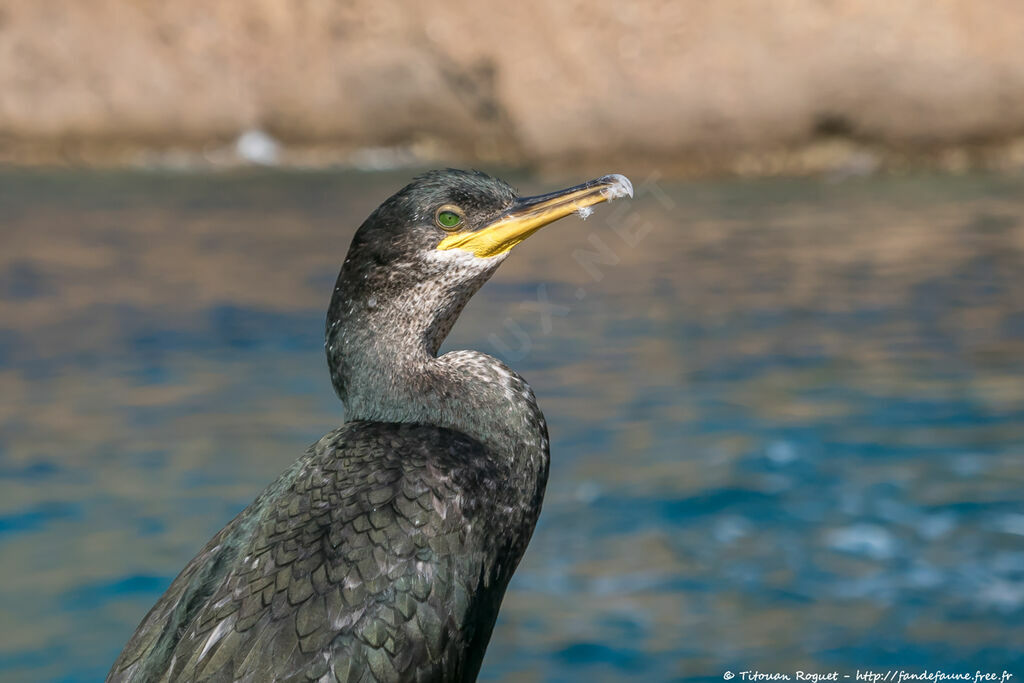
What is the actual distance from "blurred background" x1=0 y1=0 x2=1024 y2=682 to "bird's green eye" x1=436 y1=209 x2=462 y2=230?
7.63 feet

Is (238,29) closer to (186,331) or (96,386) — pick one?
(186,331)

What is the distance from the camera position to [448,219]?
2.90m

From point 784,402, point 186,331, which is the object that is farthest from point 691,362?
point 186,331

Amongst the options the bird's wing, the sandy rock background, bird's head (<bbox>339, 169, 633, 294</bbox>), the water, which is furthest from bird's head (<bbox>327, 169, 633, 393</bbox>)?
the sandy rock background

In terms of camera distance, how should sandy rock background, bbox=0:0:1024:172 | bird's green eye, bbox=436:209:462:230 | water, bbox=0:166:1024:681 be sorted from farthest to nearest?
sandy rock background, bbox=0:0:1024:172 → water, bbox=0:166:1024:681 → bird's green eye, bbox=436:209:462:230

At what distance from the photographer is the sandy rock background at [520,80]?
11.6m

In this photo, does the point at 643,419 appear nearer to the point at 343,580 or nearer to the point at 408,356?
the point at 408,356

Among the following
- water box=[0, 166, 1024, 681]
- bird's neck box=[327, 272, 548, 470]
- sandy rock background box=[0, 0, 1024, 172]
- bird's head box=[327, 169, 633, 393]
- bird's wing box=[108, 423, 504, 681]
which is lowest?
bird's wing box=[108, 423, 504, 681]

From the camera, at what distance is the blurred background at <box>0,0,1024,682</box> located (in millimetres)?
5301

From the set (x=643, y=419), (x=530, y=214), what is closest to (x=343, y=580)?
(x=530, y=214)

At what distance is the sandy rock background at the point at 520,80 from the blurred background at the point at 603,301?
3cm

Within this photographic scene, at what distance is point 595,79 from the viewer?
12.0 m

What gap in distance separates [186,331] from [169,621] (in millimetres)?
5900

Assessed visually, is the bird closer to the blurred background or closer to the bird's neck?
the bird's neck
